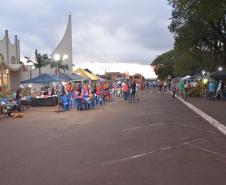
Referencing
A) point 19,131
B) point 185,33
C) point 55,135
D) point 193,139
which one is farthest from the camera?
point 185,33

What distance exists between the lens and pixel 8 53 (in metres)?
43.8

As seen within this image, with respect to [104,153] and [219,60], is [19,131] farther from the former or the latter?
[219,60]

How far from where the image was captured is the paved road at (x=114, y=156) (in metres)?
6.47

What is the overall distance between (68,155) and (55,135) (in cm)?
342

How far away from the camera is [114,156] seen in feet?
27.3

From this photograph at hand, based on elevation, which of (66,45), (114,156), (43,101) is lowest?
(114,156)

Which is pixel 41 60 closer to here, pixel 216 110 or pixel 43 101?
pixel 43 101

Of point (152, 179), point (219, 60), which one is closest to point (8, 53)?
point (219, 60)

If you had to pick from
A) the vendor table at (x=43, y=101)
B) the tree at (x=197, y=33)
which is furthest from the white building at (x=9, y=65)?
the tree at (x=197, y=33)

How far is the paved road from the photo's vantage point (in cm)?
647

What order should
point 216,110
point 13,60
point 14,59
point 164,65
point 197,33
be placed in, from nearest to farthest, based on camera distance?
point 216,110 → point 197,33 → point 13,60 → point 14,59 → point 164,65

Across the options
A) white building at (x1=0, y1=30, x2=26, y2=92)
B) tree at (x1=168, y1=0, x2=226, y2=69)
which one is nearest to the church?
white building at (x1=0, y1=30, x2=26, y2=92)

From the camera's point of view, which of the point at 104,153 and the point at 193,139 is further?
the point at 193,139

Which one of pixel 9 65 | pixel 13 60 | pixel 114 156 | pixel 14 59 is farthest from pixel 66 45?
pixel 114 156
